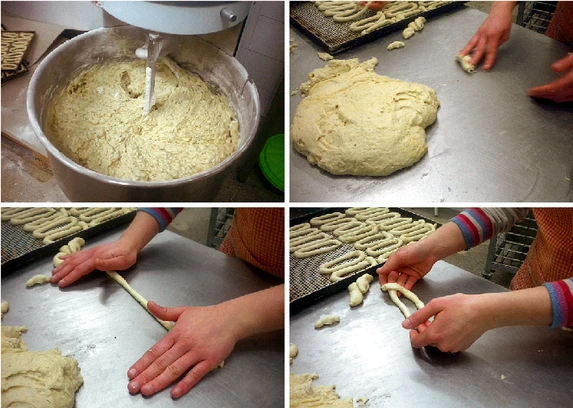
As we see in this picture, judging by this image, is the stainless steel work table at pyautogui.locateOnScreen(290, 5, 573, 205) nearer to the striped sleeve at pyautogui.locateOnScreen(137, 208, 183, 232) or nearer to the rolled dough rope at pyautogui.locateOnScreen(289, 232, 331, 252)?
the rolled dough rope at pyautogui.locateOnScreen(289, 232, 331, 252)

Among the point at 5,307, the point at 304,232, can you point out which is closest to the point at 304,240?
the point at 304,232

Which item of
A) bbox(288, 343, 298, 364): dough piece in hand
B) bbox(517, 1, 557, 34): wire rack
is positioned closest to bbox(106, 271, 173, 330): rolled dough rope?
bbox(288, 343, 298, 364): dough piece in hand

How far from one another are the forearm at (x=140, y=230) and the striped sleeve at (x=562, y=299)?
0.76 meters

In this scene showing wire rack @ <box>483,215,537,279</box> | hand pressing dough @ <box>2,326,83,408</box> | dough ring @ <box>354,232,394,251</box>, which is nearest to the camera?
hand pressing dough @ <box>2,326,83,408</box>

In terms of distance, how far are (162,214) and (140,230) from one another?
7cm

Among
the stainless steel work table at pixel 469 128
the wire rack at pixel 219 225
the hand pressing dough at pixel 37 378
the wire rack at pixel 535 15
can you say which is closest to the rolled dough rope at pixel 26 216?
the hand pressing dough at pixel 37 378

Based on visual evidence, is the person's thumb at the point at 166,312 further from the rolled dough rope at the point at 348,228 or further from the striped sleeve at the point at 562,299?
the striped sleeve at the point at 562,299

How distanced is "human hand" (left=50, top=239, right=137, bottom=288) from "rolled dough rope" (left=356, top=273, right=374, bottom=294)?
1.53 feet

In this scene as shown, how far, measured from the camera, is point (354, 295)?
0.93 metres

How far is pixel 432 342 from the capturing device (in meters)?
0.83

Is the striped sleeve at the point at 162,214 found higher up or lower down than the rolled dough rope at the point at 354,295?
higher up

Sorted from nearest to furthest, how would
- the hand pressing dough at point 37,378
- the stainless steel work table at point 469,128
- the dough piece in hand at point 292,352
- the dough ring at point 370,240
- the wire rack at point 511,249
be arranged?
the hand pressing dough at point 37,378, the dough piece in hand at point 292,352, the stainless steel work table at point 469,128, the dough ring at point 370,240, the wire rack at point 511,249

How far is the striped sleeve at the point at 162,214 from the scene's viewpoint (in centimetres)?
92

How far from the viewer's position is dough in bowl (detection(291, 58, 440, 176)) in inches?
36.4
